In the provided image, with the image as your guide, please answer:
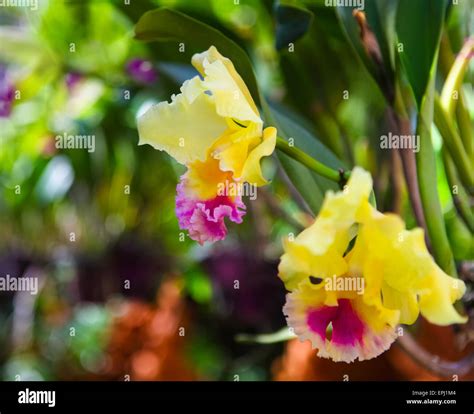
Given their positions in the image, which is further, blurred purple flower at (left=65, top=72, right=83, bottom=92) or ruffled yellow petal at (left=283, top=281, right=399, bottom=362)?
blurred purple flower at (left=65, top=72, right=83, bottom=92)

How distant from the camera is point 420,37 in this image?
833 millimetres

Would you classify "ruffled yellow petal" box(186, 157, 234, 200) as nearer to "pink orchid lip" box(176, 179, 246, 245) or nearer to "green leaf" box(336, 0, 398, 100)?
"pink orchid lip" box(176, 179, 246, 245)

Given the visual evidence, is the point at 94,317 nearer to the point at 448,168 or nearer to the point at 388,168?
the point at 388,168

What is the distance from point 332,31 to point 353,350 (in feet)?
1.79

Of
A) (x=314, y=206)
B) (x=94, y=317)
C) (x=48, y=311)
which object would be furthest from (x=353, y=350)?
(x=48, y=311)

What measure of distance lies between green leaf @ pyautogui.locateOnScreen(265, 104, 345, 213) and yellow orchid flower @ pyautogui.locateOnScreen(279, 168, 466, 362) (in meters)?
0.09

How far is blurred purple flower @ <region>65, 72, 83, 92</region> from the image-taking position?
151cm

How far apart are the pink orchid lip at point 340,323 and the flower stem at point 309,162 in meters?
0.14

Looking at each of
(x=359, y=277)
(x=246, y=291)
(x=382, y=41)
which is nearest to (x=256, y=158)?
(x=359, y=277)

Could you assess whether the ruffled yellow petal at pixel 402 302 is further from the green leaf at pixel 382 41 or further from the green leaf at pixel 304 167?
the green leaf at pixel 382 41

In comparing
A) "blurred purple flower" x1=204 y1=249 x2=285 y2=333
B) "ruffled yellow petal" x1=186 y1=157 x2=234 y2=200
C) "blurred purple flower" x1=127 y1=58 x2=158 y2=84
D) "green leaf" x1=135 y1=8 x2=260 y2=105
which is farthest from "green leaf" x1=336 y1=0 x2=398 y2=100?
"blurred purple flower" x1=204 y1=249 x2=285 y2=333

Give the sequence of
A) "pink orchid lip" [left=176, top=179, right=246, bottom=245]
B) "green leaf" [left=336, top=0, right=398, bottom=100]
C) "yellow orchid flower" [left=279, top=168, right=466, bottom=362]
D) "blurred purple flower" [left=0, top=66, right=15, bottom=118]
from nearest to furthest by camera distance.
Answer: "yellow orchid flower" [left=279, top=168, right=466, bottom=362]
"pink orchid lip" [left=176, top=179, right=246, bottom=245]
"green leaf" [left=336, top=0, right=398, bottom=100]
"blurred purple flower" [left=0, top=66, right=15, bottom=118]

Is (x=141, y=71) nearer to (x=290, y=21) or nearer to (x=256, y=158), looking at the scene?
(x=290, y=21)

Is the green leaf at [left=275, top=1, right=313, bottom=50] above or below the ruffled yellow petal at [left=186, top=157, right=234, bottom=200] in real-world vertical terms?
above
